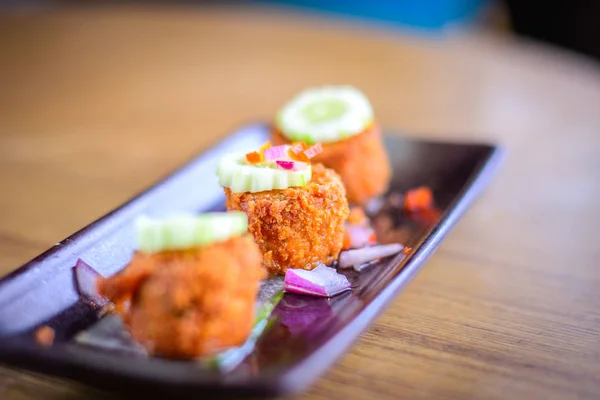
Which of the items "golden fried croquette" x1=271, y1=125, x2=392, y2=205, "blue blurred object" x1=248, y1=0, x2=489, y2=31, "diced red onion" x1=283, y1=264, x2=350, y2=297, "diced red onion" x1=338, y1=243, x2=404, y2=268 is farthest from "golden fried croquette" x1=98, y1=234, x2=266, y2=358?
"blue blurred object" x1=248, y1=0, x2=489, y2=31

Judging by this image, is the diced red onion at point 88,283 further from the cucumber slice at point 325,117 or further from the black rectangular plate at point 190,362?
the cucumber slice at point 325,117

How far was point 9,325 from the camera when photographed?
165 cm

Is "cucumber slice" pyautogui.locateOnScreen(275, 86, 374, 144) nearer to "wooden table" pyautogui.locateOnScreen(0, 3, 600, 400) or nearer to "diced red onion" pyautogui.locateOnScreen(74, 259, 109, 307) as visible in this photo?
"wooden table" pyautogui.locateOnScreen(0, 3, 600, 400)

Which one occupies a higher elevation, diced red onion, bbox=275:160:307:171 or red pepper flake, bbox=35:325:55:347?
diced red onion, bbox=275:160:307:171

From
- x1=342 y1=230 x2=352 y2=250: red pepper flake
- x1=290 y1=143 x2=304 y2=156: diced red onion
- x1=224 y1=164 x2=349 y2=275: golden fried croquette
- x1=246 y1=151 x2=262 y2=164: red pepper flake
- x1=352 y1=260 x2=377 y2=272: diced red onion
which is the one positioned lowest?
x1=352 y1=260 x2=377 y2=272: diced red onion

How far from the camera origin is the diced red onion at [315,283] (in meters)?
1.96

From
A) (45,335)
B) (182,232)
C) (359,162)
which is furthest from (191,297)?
(359,162)

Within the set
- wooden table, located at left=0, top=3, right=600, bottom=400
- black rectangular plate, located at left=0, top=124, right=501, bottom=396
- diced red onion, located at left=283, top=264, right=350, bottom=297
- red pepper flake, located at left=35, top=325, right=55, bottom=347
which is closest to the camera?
black rectangular plate, located at left=0, top=124, right=501, bottom=396

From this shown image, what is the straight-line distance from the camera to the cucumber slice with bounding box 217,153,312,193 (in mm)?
2049

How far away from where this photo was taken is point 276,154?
2123mm

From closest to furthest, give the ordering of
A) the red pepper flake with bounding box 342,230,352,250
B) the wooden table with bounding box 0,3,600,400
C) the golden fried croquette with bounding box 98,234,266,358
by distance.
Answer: the golden fried croquette with bounding box 98,234,266,358 < the wooden table with bounding box 0,3,600,400 < the red pepper flake with bounding box 342,230,352,250

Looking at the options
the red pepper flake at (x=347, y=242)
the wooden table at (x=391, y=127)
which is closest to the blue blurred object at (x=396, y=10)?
the wooden table at (x=391, y=127)

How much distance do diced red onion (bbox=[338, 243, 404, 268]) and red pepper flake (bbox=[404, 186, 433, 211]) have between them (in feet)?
1.49

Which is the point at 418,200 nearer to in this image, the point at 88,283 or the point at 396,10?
the point at 88,283
